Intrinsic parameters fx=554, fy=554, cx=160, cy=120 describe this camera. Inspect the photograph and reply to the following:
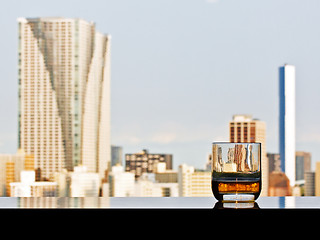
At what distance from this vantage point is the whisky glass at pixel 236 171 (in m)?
0.79

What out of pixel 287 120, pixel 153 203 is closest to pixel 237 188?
pixel 153 203

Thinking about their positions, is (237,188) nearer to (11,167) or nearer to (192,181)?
(192,181)

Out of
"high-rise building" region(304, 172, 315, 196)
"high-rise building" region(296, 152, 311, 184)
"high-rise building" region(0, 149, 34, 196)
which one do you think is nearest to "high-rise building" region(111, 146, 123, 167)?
"high-rise building" region(0, 149, 34, 196)

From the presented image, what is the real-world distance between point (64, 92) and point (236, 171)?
78.8ft

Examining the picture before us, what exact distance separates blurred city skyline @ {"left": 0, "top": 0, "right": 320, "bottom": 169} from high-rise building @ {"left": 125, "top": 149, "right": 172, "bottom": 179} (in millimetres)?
330

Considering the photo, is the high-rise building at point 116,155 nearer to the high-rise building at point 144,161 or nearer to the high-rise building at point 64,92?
the high-rise building at point 64,92

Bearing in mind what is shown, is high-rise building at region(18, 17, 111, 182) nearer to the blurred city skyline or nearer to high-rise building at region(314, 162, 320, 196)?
the blurred city skyline

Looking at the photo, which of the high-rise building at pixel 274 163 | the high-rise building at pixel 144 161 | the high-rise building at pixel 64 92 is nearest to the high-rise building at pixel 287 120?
the high-rise building at pixel 274 163

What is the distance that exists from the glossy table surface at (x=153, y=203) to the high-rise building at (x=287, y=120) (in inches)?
731

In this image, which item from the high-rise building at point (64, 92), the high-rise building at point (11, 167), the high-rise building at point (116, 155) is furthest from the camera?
the high-rise building at point (64, 92)

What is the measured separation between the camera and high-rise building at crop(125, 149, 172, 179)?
801 inches

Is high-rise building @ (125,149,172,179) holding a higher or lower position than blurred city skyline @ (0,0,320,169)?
lower

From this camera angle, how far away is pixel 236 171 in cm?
79
